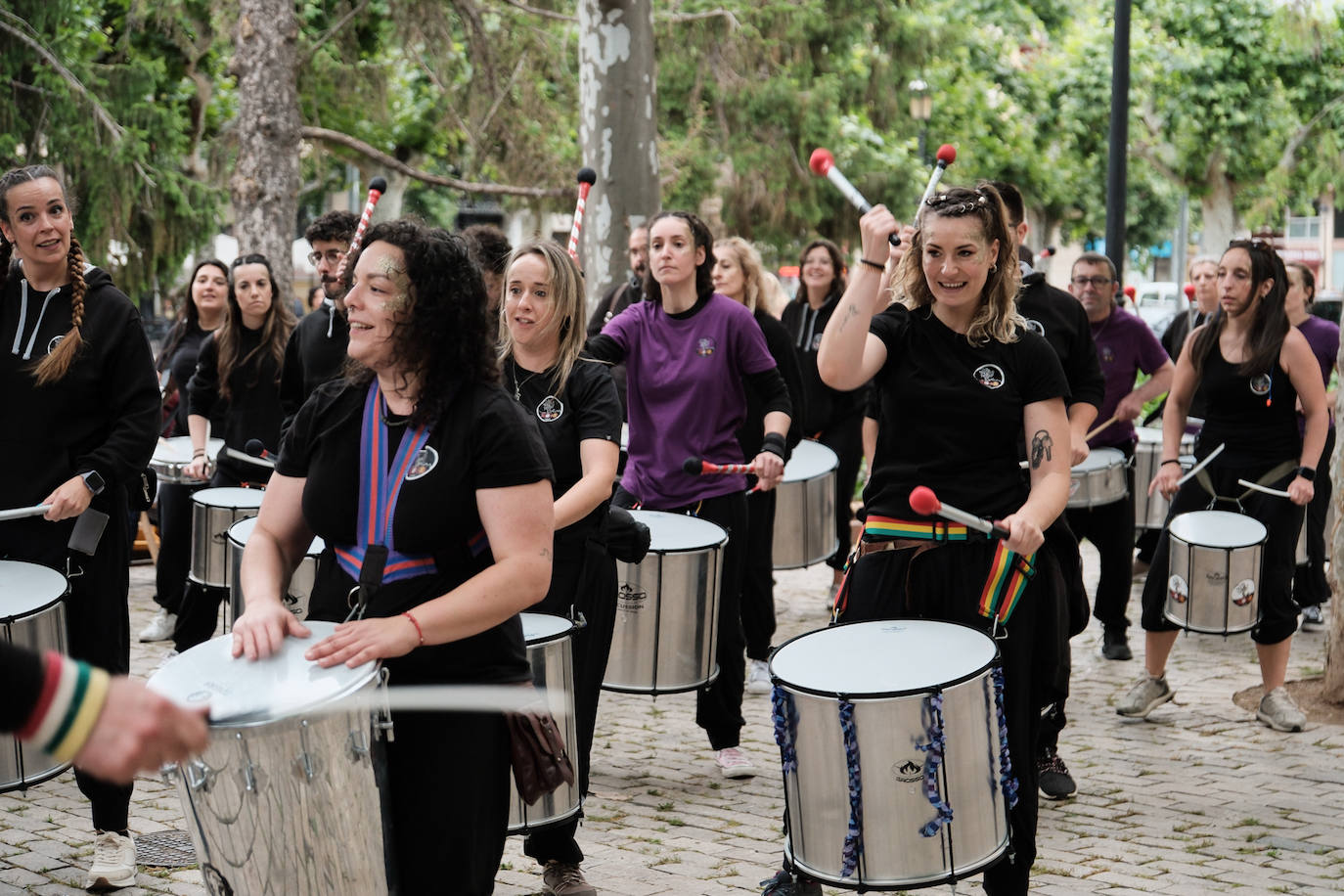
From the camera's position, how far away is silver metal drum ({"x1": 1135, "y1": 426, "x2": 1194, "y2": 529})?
9070mm

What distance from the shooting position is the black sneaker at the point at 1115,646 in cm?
808

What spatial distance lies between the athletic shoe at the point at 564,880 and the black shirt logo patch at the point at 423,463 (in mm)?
1957

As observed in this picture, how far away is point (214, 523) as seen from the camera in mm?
6801

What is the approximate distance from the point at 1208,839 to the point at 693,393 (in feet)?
7.69

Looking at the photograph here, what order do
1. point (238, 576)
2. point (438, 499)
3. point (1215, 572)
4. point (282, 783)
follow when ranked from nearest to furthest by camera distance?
point (282, 783) < point (438, 499) < point (238, 576) < point (1215, 572)

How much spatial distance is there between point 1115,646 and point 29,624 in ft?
18.4

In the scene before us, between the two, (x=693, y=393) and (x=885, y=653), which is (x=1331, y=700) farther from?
(x=885, y=653)

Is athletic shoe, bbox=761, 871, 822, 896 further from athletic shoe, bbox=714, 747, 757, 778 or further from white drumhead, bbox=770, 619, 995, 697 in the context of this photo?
athletic shoe, bbox=714, 747, 757, 778

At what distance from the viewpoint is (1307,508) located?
26.4 ft

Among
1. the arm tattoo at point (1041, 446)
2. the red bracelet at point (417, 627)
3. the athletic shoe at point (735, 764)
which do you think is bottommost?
the athletic shoe at point (735, 764)

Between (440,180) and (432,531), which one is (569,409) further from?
(440,180)

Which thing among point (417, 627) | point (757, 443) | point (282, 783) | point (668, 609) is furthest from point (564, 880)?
point (757, 443)

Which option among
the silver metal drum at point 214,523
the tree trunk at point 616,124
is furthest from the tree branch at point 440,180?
the silver metal drum at point 214,523

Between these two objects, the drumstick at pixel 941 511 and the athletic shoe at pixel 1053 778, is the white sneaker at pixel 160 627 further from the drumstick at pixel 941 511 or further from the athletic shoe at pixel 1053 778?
the drumstick at pixel 941 511
